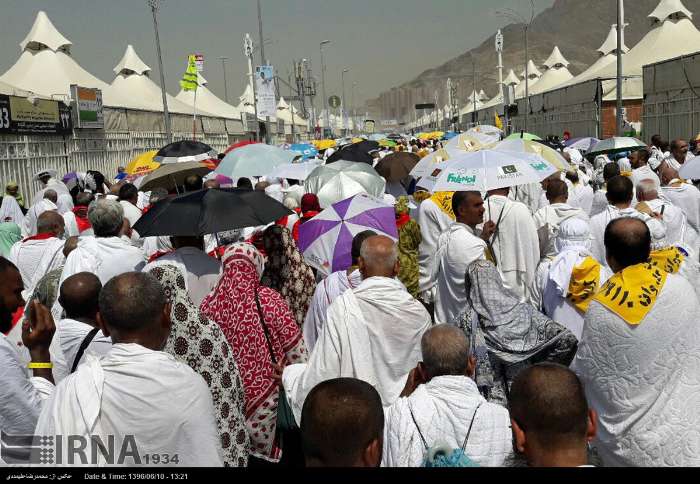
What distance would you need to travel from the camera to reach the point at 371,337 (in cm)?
423

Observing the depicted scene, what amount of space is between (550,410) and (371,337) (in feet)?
5.75

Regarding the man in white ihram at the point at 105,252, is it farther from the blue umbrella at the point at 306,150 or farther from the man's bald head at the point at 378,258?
the blue umbrella at the point at 306,150

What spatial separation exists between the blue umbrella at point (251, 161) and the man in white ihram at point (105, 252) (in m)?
5.50

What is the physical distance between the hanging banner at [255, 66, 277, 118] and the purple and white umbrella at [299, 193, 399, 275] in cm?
2289

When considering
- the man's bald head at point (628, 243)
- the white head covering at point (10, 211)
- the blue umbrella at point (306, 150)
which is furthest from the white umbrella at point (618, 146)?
the man's bald head at point (628, 243)

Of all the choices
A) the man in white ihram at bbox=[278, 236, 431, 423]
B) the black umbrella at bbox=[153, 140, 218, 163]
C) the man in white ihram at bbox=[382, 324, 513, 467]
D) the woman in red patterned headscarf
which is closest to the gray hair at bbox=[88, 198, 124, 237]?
the woman in red patterned headscarf

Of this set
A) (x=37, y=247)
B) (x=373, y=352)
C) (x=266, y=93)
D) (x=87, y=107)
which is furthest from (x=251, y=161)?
(x=266, y=93)

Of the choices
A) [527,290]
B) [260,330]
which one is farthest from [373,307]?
[527,290]

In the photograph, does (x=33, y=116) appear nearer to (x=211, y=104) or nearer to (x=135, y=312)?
(x=135, y=312)

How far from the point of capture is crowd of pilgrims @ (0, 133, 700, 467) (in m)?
2.73

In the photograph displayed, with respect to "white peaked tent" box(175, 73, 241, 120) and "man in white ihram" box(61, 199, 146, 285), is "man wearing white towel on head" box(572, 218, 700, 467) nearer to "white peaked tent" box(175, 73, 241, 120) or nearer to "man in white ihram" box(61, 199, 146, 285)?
"man in white ihram" box(61, 199, 146, 285)

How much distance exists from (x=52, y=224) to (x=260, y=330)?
366 centimetres

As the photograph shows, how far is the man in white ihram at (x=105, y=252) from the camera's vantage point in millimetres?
5621

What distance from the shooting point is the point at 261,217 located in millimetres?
5727
